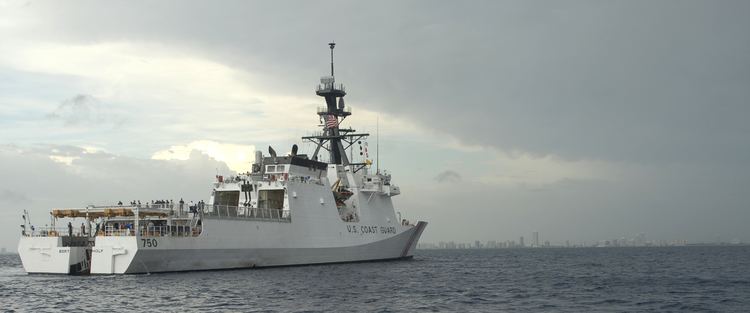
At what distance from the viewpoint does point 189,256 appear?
31484 mm

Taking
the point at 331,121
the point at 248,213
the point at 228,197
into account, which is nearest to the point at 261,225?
the point at 248,213

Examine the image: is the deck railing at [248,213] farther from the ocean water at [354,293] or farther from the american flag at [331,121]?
the american flag at [331,121]

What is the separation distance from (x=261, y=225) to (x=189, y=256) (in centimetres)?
452

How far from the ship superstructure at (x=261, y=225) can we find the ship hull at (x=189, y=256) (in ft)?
0.15

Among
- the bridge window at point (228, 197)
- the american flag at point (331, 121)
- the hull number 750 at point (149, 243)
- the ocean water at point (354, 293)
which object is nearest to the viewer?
the ocean water at point (354, 293)

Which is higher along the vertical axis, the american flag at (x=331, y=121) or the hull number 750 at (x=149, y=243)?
the american flag at (x=331, y=121)

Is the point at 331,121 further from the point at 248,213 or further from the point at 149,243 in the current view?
the point at 149,243

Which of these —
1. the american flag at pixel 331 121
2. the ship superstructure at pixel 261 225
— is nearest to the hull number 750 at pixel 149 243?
the ship superstructure at pixel 261 225

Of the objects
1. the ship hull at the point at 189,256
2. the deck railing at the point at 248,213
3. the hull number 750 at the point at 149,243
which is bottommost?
the ship hull at the point at 189,256

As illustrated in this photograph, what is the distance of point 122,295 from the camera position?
23.2 metres

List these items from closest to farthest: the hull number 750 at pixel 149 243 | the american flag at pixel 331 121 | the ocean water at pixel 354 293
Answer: the ocean water at pixel 354 293
the hull number 750 at pixel 149 243
the american flag at pixel 331 121

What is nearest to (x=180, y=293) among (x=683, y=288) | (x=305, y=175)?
(x=305, y=175)

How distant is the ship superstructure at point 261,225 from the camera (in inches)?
1203

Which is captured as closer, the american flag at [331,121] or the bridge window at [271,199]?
the bridge window at [271,199]
